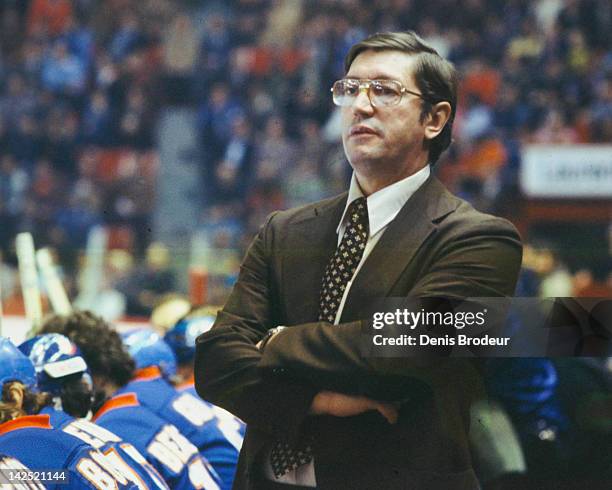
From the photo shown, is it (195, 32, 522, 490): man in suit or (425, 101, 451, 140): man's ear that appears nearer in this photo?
(195, 32, 522, 490): man in suit

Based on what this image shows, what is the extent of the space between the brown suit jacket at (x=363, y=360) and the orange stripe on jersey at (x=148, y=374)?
1890 millimetres

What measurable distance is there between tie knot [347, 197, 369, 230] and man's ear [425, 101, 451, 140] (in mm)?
200

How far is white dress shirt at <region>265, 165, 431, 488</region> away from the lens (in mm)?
2586

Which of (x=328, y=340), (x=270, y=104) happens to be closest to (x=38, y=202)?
(x=270, y=104)

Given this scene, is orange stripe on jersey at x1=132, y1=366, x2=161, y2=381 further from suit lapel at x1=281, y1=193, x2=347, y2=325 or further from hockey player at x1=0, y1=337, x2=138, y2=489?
suit lapel at x1=281, y1=193, x2=347, y2=325

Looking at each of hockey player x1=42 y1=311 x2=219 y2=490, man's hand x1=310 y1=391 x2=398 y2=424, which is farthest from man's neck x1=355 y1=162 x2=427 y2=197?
hockey player x1=42 y1=311 x2=219 y2=490

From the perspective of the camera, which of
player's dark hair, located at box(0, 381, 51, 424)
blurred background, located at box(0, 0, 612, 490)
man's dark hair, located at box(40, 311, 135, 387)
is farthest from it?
blurred background, located at box(0, 0, 612, 490)

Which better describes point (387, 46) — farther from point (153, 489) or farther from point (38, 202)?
point (38, 202)

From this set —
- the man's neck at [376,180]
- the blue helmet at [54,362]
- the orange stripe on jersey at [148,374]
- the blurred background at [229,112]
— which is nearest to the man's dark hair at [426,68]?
the man's neck at [376,180]

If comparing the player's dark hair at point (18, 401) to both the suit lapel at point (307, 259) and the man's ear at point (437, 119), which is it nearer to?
the suit lapel at point (307, 259)

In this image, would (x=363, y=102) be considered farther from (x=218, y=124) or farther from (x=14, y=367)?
(x=218, y=124)

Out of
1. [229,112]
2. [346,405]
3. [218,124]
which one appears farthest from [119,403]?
[229,112]

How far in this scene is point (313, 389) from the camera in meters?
2.50

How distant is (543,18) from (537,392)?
28.7 ft
